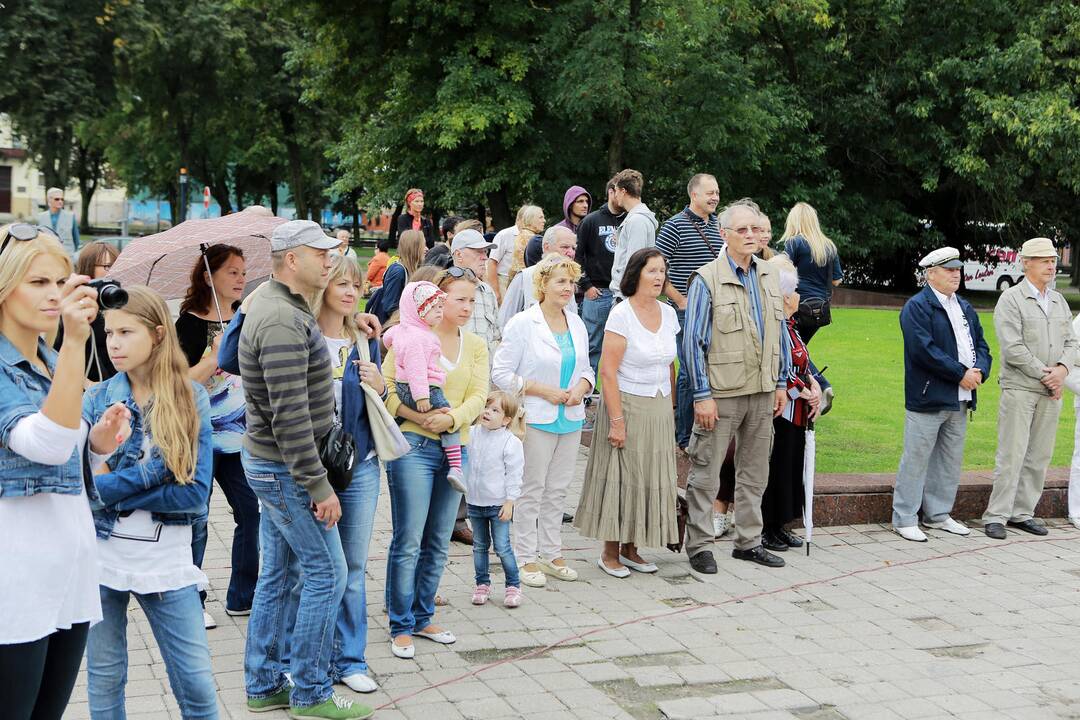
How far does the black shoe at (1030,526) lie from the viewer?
8547 mm

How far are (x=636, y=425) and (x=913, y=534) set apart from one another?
2471mm

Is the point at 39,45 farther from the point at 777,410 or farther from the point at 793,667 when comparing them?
the point at 793,667

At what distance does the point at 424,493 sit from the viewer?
5.61 meters

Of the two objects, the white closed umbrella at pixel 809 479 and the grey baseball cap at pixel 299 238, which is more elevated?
the grey baseball cap at pixel 299 238

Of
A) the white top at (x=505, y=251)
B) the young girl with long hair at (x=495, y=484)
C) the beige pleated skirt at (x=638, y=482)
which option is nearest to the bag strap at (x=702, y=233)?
the beige pleated skirt at (x=638, y=482)

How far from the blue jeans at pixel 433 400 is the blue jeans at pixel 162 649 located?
1.85m

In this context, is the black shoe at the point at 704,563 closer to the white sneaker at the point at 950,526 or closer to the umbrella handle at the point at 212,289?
the white sneaker at the point at 950,526

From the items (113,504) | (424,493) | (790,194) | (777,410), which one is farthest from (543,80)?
(113,504)

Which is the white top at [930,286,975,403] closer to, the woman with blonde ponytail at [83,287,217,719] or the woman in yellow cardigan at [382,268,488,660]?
the woman in yellow cardigan at [382,268,488,660]

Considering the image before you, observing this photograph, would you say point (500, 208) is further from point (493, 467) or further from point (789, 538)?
point (493, 467)

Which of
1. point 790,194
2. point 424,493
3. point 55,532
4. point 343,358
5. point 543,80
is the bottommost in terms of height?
point 424,493

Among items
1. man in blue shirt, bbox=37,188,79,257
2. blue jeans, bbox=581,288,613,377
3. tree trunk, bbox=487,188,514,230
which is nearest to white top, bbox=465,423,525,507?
blue jeans, bbox=581,288,613,377

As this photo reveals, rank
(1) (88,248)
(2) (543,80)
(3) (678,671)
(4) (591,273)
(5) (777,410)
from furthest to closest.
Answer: (2) (543,80), (4) (591,273), (5) (777,410), (1) (88,248), (3) (678,671)

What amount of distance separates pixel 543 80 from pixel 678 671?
2237cm
